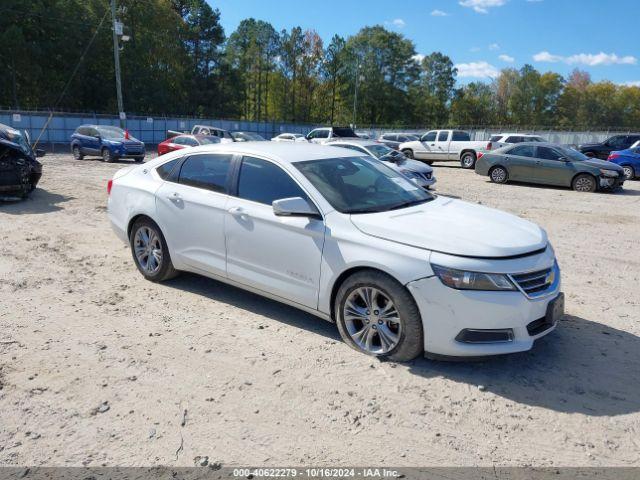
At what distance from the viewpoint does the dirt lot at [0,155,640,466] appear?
299 centimetres

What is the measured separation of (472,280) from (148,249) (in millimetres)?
3709

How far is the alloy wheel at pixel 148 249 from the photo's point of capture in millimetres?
5602

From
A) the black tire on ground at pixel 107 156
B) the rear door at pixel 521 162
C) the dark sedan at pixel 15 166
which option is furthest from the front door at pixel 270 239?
the black tire on ground at pixel 107 156

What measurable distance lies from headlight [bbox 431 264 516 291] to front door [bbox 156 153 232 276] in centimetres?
221

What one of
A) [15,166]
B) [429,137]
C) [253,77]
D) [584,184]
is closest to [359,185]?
[15,166]

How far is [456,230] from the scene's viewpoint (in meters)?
3.92

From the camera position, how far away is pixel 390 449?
300 centimetres

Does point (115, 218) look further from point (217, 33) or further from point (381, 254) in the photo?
point (217, 33)

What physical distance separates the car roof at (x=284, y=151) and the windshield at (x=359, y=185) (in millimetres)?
105

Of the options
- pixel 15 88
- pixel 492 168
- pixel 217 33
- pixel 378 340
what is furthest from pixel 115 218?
pixel 217 33

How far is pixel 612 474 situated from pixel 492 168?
16259 millimetres

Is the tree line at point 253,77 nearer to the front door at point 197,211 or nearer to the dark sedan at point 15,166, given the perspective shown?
the dark sedan at point 15,166

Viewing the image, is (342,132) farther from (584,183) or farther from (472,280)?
(472,280)

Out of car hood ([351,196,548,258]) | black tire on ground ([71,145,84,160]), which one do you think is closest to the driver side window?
black tire on ground ([71,145,84,160])
